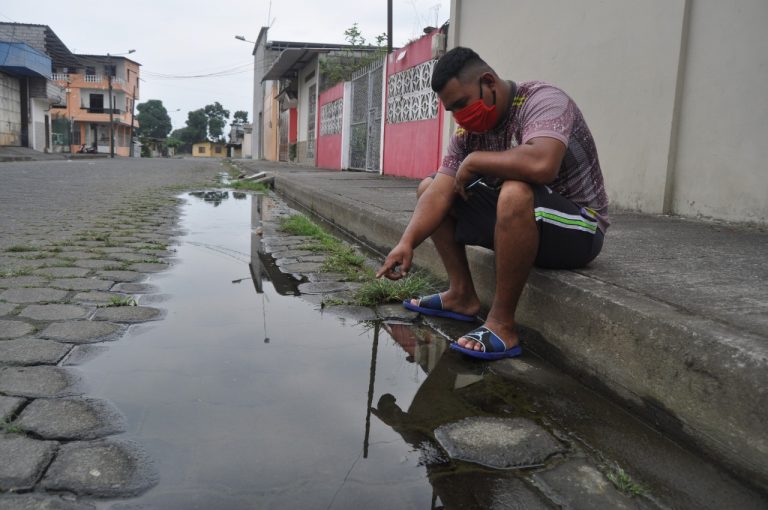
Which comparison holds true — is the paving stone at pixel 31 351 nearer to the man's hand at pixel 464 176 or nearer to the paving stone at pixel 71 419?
the paving stone at pixel 71 419

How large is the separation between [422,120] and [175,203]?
12.5 feet

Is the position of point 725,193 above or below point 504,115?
below

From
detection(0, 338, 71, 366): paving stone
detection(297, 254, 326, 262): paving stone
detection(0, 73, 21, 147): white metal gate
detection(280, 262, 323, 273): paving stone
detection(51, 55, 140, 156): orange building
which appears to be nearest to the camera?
detection(0, 338, 71, 366): paving stone

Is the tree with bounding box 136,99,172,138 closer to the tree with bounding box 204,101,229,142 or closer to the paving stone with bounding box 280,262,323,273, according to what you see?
the tree with bounding box 204,101,229,142

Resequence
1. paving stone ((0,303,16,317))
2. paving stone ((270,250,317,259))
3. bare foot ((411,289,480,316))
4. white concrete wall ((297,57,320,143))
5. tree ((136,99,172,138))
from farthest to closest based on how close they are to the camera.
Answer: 1. tree ((136,99,172,138))
2. white concrete wall ((297,57,320,143))
3. paving stone ((270,250,317,259))
4. bare foot ((411,289,480,316))
5. paving stone ((0,303,16,317))

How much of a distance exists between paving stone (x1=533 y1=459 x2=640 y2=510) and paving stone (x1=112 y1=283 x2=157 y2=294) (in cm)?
226

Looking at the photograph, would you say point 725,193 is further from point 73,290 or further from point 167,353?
point 73,290

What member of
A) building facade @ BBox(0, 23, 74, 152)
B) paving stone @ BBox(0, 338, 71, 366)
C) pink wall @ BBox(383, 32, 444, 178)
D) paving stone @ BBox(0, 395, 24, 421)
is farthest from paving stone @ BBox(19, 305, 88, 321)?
building facade @ BBox(0, 23, 74, 152)

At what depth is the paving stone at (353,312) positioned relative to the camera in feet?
9.07

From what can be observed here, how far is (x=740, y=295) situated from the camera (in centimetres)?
199

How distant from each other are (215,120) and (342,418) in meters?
104

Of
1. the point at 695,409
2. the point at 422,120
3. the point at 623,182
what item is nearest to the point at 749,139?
the point at 623,182

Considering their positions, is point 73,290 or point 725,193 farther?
point 725,193

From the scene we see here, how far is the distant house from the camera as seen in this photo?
288 feet
